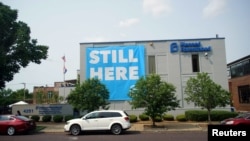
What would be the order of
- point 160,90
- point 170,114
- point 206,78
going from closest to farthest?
1. point 160,90
2. point 206,78
3. point 170,114

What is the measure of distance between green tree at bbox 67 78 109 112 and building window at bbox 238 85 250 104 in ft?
90.3

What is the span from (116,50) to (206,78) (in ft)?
36.7

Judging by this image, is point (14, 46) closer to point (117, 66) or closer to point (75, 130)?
point (117, 66)

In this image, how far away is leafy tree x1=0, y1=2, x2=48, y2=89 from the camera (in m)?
27.0

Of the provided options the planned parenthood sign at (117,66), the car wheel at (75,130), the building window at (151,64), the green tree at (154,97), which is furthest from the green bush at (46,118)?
the building window at (151,64)

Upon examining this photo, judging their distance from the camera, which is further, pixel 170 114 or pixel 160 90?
pixel 170 114

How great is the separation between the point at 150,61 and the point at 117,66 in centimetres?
391

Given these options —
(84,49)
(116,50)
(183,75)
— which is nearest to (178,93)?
(183,75)

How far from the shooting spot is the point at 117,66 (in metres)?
30.0

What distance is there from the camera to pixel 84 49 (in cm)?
3064

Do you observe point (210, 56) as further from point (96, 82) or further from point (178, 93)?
point (96, 82)

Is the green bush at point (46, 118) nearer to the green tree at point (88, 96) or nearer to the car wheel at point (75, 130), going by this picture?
the green tree at point (88, 96)

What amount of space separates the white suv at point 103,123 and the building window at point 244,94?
99.8ft

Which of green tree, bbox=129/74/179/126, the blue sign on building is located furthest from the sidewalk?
the blue sign on building
